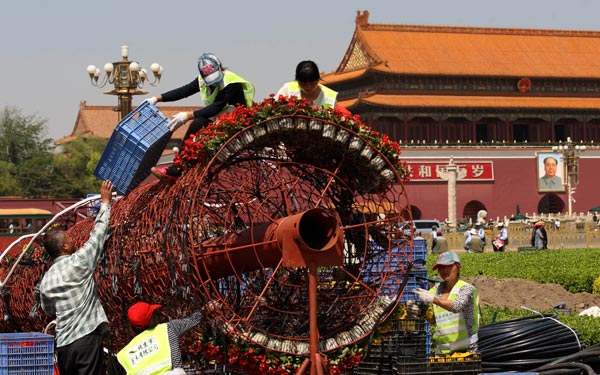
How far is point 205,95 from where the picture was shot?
832cm

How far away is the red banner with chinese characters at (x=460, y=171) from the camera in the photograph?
5181 cm

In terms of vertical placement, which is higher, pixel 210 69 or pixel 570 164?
pixel 570 164

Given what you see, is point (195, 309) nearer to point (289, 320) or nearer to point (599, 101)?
point (289, 320)

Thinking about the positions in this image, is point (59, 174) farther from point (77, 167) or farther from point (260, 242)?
point (260, 242)

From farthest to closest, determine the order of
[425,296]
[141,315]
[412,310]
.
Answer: [412,310], [425,296], [141,315]

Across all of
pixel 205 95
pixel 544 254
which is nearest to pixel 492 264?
pixel 544 254

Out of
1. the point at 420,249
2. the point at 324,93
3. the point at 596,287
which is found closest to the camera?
the point at 324,93

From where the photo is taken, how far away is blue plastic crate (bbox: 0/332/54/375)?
7.54 meters

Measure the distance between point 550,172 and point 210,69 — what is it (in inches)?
1867

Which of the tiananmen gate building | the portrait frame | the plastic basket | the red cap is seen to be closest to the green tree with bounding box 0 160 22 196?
the tiananmen gate building

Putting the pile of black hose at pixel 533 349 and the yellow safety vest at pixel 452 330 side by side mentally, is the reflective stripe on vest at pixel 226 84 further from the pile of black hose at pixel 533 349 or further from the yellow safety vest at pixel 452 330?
the pile of black hose at pixel 533 349

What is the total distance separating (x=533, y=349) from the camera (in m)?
9.41

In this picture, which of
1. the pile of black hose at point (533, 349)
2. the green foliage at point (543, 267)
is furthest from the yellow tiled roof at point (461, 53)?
the pile of black hose at point (533, 349)

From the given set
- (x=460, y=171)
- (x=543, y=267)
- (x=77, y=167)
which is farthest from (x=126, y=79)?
(x=77, y=167)
